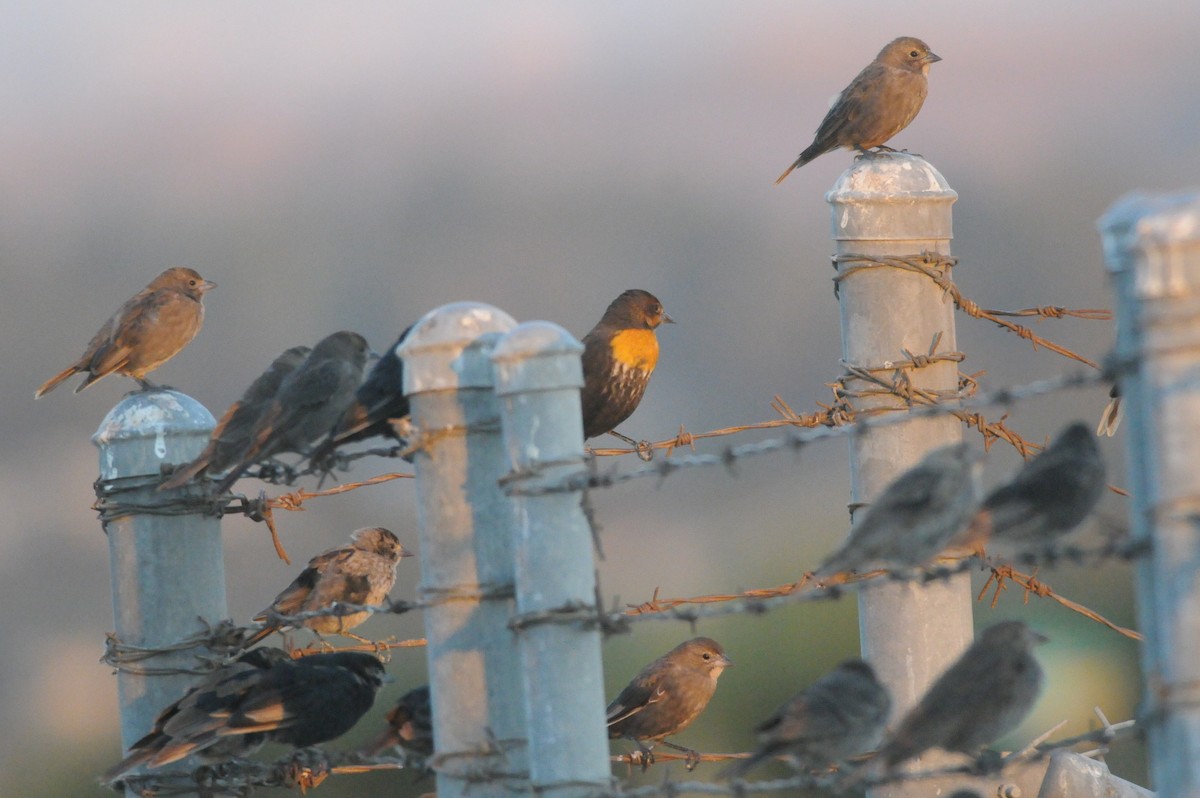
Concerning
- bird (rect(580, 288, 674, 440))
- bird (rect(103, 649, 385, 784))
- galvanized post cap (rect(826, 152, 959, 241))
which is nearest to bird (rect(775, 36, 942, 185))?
bird (rect(580, 288, 674, 440))

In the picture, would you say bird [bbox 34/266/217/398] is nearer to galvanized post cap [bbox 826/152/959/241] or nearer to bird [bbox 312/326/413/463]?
bird [bbox 312/326/413/463]

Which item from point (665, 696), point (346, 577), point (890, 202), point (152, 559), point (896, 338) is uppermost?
point (890, 202)

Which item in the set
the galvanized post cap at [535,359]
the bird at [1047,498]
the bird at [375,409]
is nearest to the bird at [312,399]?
the bird at [375,409]

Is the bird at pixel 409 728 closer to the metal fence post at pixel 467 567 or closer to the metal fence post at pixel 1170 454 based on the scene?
the metal fence post at pixel 467 567

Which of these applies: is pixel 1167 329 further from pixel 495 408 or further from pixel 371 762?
pixel 371 762

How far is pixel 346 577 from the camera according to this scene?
8.92 metres

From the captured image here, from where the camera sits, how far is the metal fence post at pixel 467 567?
412 cm

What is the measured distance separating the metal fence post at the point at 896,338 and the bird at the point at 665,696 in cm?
329

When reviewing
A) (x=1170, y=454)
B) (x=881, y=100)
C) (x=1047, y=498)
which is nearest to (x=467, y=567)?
(x=1047, y=498)

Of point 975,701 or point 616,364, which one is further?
point 616,364

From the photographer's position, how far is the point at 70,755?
25.4 metres

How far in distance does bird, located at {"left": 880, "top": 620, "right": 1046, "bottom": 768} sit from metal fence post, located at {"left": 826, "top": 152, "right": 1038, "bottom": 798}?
37.8 inches

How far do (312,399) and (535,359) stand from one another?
3119mm

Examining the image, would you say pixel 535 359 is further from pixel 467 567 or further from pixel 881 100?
pixel 881 100
